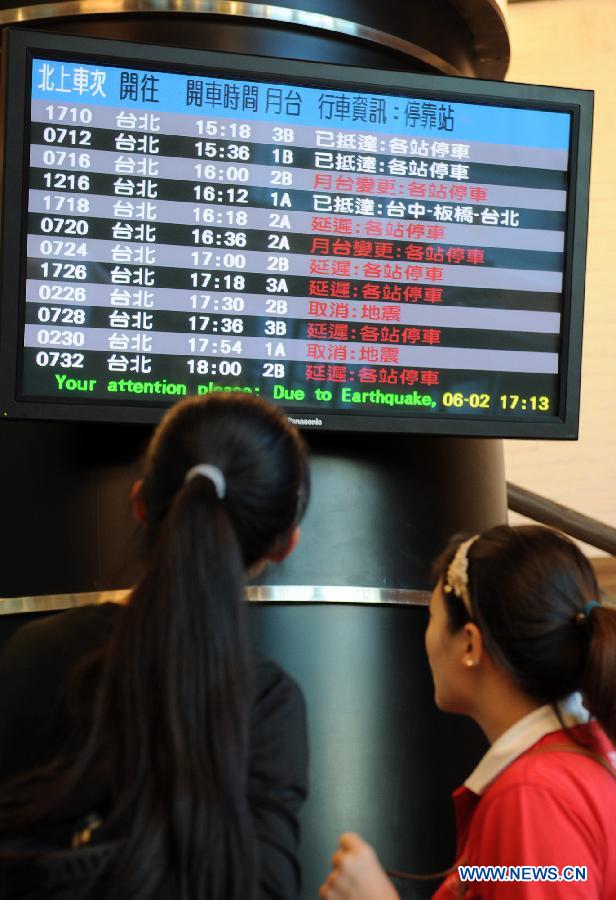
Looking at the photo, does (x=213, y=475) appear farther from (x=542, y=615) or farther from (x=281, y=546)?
(x=542, y=615)

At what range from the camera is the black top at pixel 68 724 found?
1.38 meters

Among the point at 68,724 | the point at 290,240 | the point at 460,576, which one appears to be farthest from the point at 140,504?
the point at 290,240

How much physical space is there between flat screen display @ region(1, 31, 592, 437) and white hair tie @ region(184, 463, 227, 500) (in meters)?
1.13

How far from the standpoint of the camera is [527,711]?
69.9 inches

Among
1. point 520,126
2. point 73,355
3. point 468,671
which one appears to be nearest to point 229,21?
point 520,126

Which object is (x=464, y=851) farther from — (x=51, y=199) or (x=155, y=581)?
(x=51, y=199)

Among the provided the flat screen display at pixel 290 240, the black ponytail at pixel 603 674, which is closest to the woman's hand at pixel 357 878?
the black ponytail at pixel 603 674

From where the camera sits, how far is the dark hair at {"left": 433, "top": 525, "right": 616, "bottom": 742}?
1.69 metres

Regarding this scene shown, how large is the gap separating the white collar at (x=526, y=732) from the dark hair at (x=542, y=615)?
0.07ft

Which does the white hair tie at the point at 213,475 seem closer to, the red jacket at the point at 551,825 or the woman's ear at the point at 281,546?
the woman's ear at the point at 281,546

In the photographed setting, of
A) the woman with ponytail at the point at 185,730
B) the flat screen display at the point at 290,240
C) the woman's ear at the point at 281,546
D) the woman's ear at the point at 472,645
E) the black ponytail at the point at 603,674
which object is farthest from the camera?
the flat screen display at the point at 290,240

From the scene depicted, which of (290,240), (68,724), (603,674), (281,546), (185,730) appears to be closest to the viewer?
(185,730)

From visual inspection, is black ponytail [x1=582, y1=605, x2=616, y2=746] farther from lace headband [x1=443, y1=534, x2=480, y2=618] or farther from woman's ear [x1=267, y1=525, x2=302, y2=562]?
woman's ear [x1=267, y1=525, x2=302, y2=562]

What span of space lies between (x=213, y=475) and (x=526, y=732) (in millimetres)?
644
